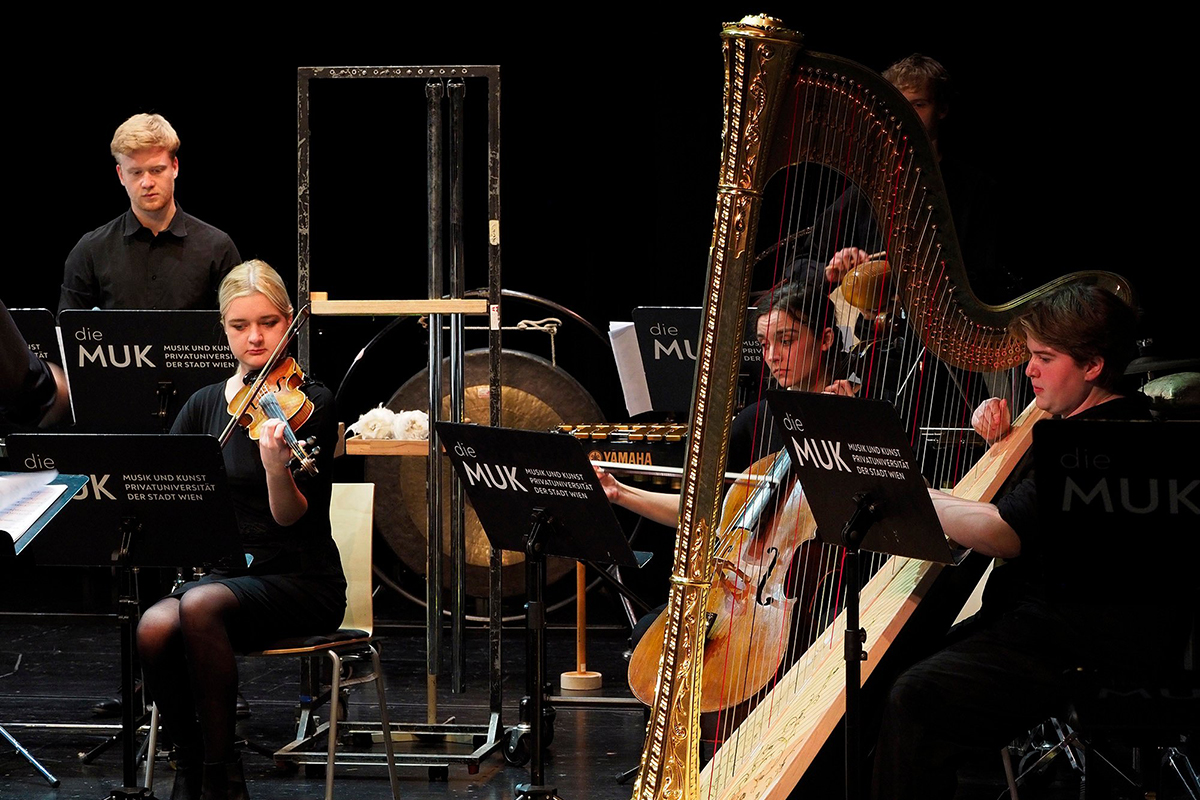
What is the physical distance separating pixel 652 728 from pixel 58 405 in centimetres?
116

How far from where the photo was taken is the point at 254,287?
370 centimetres

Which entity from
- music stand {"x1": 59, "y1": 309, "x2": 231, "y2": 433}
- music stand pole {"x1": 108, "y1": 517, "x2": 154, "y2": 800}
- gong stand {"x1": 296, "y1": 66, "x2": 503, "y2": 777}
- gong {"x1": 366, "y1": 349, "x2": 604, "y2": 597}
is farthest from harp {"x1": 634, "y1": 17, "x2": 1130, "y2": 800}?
gong {"x1": 366, "y1": 349, "x2": 604, "y2": 597}

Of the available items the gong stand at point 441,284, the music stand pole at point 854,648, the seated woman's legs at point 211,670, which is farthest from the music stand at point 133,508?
the music stand pole at point 854,648

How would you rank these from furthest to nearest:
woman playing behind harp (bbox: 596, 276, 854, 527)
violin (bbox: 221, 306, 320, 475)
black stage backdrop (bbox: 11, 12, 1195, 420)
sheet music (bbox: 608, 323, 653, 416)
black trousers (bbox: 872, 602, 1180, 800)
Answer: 1. black stage backdrop (bbox: 11, 12, 1195, 420)
2. sheet music (bbox: 608, 323, 653, 416)
3. violin (bbox: 221, 306, 320, 475)
4. woman playing behind harp (bbox: 596, 276, 854, 527)
5. black trousers (bbox: 872, 602, 1180, 800)

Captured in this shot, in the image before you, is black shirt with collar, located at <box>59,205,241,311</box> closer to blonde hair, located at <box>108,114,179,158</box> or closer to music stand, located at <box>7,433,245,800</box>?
blonde hair, located at <box>108,114,179,158</box>

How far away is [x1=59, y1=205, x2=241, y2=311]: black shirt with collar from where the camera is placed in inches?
185

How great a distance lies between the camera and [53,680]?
5172 mm

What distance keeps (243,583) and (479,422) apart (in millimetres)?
2538

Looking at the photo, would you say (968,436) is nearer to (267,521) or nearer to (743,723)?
(743,723)

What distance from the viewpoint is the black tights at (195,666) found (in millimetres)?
3389

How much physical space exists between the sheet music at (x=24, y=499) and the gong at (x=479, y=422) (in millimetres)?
3469

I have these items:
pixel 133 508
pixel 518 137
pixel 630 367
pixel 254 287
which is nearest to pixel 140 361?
pixel 254 287

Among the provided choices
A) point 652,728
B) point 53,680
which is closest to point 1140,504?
point 652,728

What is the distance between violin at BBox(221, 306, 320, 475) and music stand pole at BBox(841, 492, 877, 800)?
1529 mm
